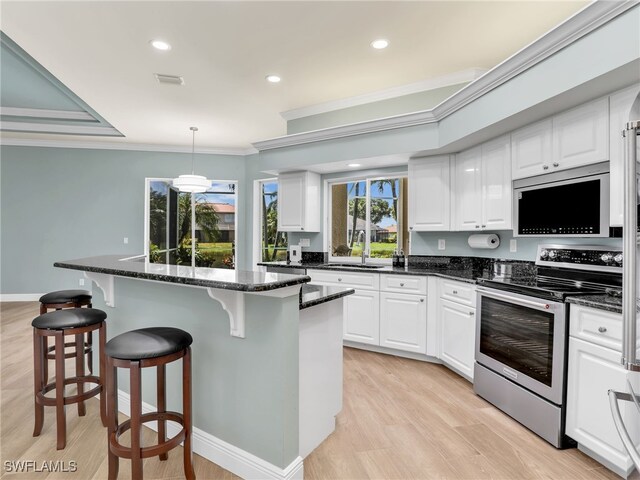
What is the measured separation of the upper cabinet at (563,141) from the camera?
217 centimetres

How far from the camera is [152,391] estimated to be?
7.48 feet

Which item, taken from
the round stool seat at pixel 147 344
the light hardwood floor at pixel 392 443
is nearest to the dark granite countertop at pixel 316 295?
the round stool seat at pixel 147 344

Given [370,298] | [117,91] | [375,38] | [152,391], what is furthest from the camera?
[117,91]

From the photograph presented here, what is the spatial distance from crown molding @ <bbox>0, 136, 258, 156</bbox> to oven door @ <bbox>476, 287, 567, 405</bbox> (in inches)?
201

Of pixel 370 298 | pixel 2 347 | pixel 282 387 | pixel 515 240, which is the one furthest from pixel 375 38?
pixel 2 347

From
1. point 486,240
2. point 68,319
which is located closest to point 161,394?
point 68,319

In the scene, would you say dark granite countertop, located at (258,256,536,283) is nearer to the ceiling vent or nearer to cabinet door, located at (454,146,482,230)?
cabinet door, located at (454,146,482,230)

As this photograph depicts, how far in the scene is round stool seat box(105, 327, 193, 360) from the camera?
1.53 metres

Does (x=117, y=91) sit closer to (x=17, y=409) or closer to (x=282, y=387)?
(x=17, y=409)

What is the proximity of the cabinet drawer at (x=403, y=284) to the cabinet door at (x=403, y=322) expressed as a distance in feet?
0.16

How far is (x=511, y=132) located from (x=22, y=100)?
6053 mm

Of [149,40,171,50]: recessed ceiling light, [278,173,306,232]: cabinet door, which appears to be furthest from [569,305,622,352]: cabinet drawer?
[149,40,171,50]: recessed ceiling light

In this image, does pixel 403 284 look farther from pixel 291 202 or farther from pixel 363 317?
pixel 291 202

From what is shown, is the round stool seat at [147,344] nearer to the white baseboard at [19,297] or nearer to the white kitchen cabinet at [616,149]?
the white kitchen cabinet at [616,149]
